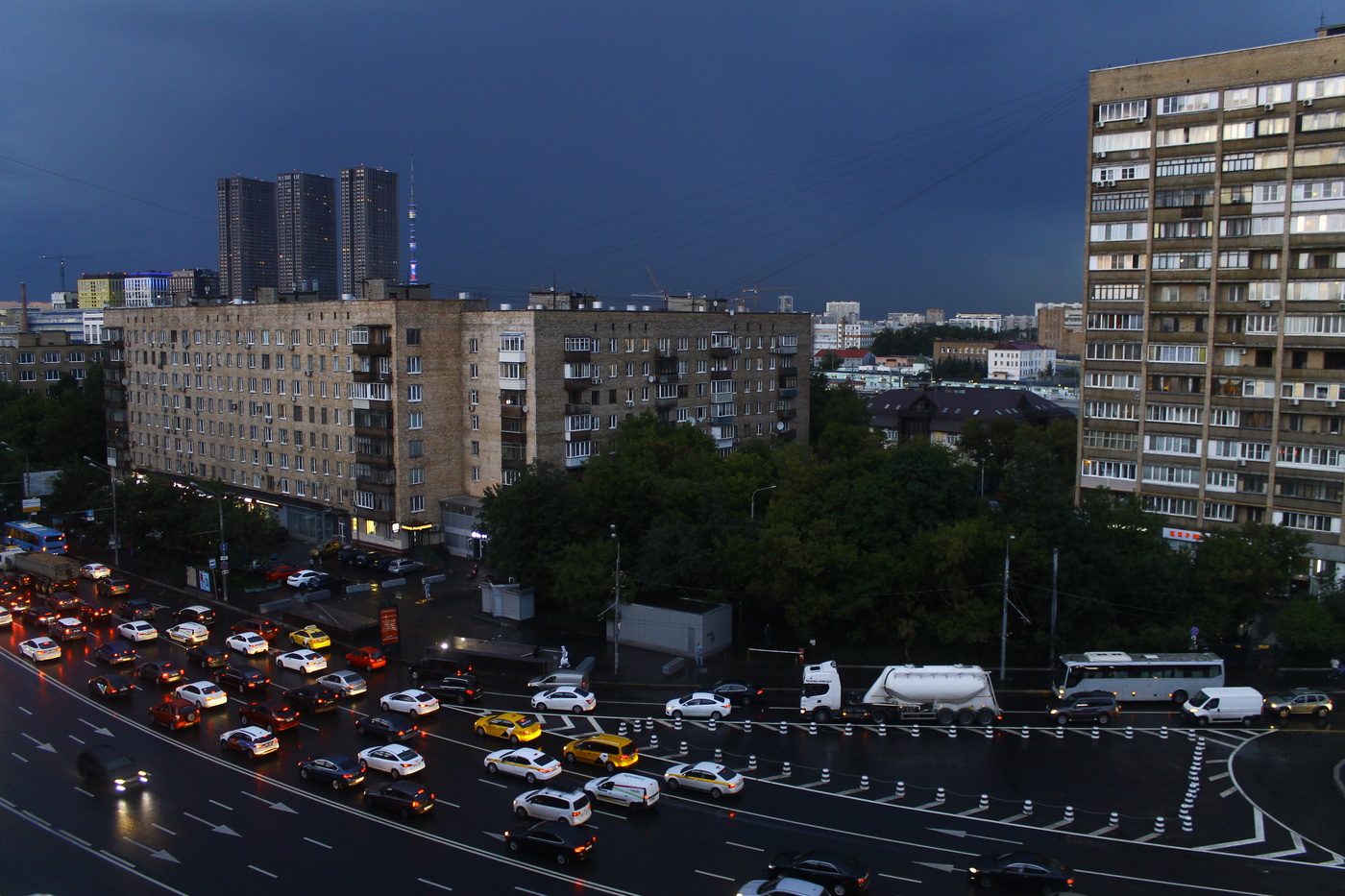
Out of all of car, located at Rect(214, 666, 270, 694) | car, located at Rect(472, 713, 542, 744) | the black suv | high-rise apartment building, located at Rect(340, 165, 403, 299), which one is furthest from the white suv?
high-rise apartment building, located at Rect(340, 165, 403, 299)

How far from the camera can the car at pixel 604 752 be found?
88.2ft

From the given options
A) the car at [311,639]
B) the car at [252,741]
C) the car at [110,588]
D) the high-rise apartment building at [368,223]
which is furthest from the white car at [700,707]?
the high-rise apartment building at [368,223]

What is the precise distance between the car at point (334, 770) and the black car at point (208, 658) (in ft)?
42.7

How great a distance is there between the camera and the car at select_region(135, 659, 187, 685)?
35.5m

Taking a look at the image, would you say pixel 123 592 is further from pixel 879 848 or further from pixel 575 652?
pixel 879 848

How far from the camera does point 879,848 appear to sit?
22094 mm

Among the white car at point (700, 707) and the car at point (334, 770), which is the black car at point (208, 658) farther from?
the white car at point (700, 707)

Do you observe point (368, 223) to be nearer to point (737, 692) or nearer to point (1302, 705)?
point (737, 692)

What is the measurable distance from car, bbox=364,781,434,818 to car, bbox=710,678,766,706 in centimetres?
1204

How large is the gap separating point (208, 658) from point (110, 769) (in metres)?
11.9

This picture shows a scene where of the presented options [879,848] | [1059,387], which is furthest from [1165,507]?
[1059,387]

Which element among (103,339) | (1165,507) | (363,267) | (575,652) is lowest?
(575,652)

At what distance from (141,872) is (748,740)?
1717cm

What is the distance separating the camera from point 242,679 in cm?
3447
